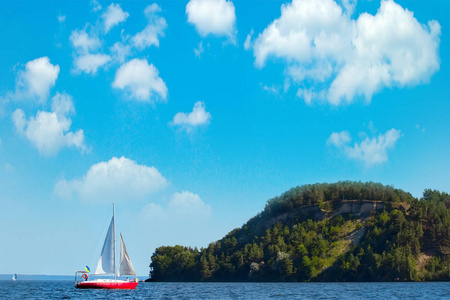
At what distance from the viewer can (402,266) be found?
146 m

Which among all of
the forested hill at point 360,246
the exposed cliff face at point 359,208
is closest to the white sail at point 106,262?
the forested hill at point 360,246

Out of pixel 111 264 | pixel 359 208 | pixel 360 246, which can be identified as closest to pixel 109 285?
pixel 111 264

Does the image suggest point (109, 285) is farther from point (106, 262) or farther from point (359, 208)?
point (359, 208)

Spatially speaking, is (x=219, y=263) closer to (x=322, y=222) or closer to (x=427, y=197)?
(x=322, y=222)

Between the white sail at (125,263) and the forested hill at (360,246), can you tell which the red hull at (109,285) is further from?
the forested hill at (360,246)

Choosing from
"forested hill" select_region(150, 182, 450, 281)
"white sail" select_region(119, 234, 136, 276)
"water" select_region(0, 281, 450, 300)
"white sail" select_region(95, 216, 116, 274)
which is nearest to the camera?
"water" select_region(0, 281, 450, 300)

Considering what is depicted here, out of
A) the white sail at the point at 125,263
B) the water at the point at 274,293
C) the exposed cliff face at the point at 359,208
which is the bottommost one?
the water at the point at 274,293

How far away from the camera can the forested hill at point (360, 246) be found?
151000 millimetres

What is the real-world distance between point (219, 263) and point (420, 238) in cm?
8265

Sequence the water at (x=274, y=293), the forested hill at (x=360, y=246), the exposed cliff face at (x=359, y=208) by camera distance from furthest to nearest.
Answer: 1. the exposed cliff face at (x=359, y=208)
2. the forested hill at (x=360, y=246)
3. the water at (x=274, y=293)

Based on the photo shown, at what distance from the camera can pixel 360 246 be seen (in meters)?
168

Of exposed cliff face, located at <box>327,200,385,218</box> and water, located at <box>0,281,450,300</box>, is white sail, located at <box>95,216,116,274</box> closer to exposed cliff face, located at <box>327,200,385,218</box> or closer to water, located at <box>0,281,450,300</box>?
water, located at <box>0,281,450,300</box>

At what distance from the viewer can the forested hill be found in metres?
151

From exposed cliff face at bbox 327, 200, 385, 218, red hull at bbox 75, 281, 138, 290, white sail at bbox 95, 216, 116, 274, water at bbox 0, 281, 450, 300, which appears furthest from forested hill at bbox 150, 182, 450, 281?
white sail at bbox 95, 216, 116, 274
